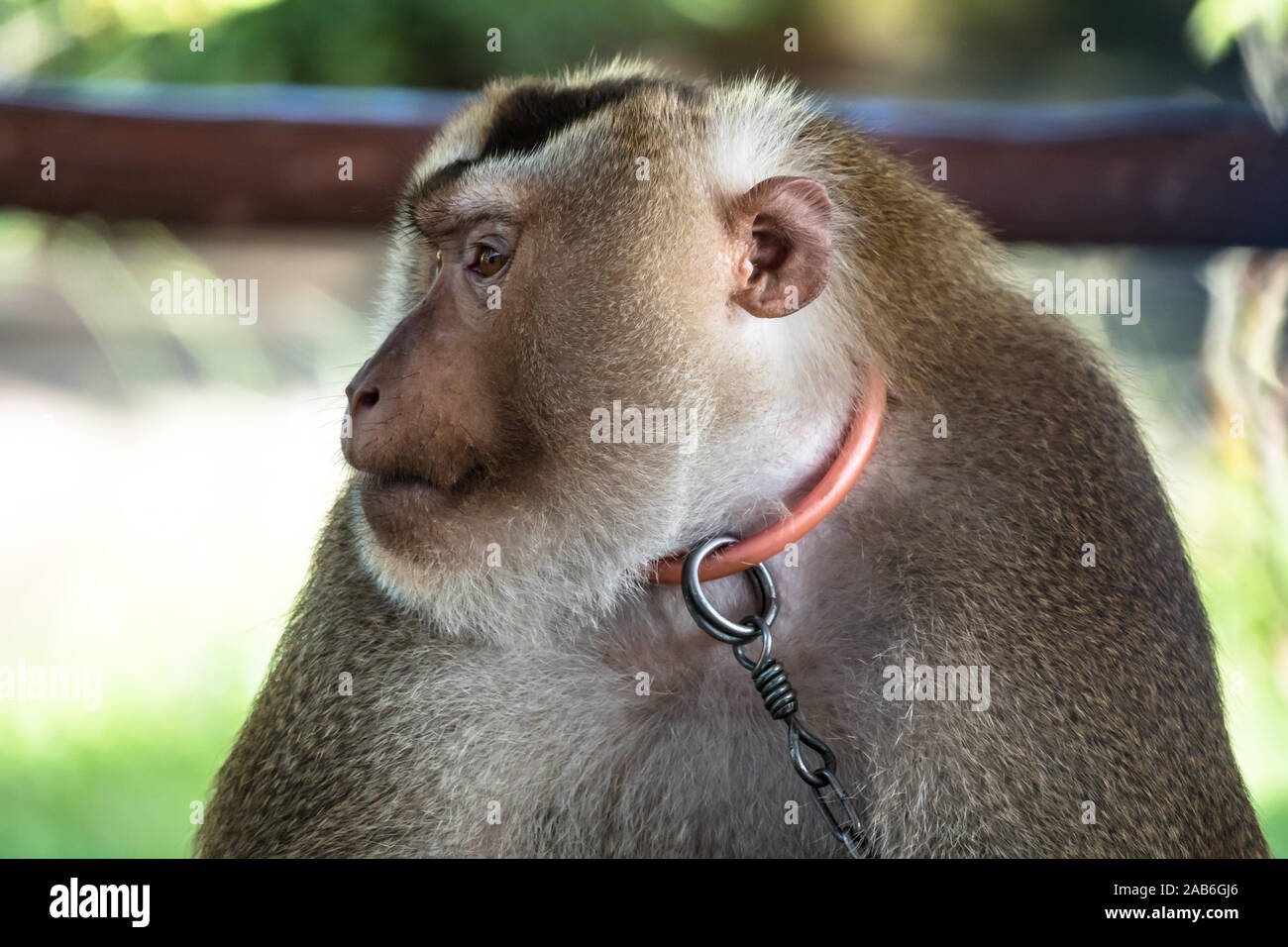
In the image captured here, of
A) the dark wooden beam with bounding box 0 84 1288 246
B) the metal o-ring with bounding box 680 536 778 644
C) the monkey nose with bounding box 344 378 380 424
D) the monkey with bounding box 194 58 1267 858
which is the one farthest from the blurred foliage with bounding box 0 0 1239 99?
the metal o-ring with bounding box 680 536 778 644

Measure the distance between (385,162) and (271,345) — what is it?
1.87 meters

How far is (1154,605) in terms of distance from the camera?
1.88 meters

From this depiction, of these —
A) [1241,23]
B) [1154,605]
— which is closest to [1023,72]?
[1241,23]

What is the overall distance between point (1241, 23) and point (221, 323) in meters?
3.97

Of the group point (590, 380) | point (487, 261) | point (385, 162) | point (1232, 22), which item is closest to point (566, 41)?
point (385, 162)

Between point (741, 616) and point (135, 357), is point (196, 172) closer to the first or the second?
point (135, 357)

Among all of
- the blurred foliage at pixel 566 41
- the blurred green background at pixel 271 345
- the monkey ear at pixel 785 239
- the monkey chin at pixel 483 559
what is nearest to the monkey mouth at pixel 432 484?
the monkey chin at pixel 483 559

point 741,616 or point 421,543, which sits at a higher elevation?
point 421,543

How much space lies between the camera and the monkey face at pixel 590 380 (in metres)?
1.77

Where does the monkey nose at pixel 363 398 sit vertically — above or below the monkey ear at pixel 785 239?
below

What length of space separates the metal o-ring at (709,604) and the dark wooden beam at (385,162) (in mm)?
2187

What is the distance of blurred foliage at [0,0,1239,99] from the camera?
489cm

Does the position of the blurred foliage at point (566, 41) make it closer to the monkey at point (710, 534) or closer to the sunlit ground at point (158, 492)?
the sunlit ground at point (158, 492)

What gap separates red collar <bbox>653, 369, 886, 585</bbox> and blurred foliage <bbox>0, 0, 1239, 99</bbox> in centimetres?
348
